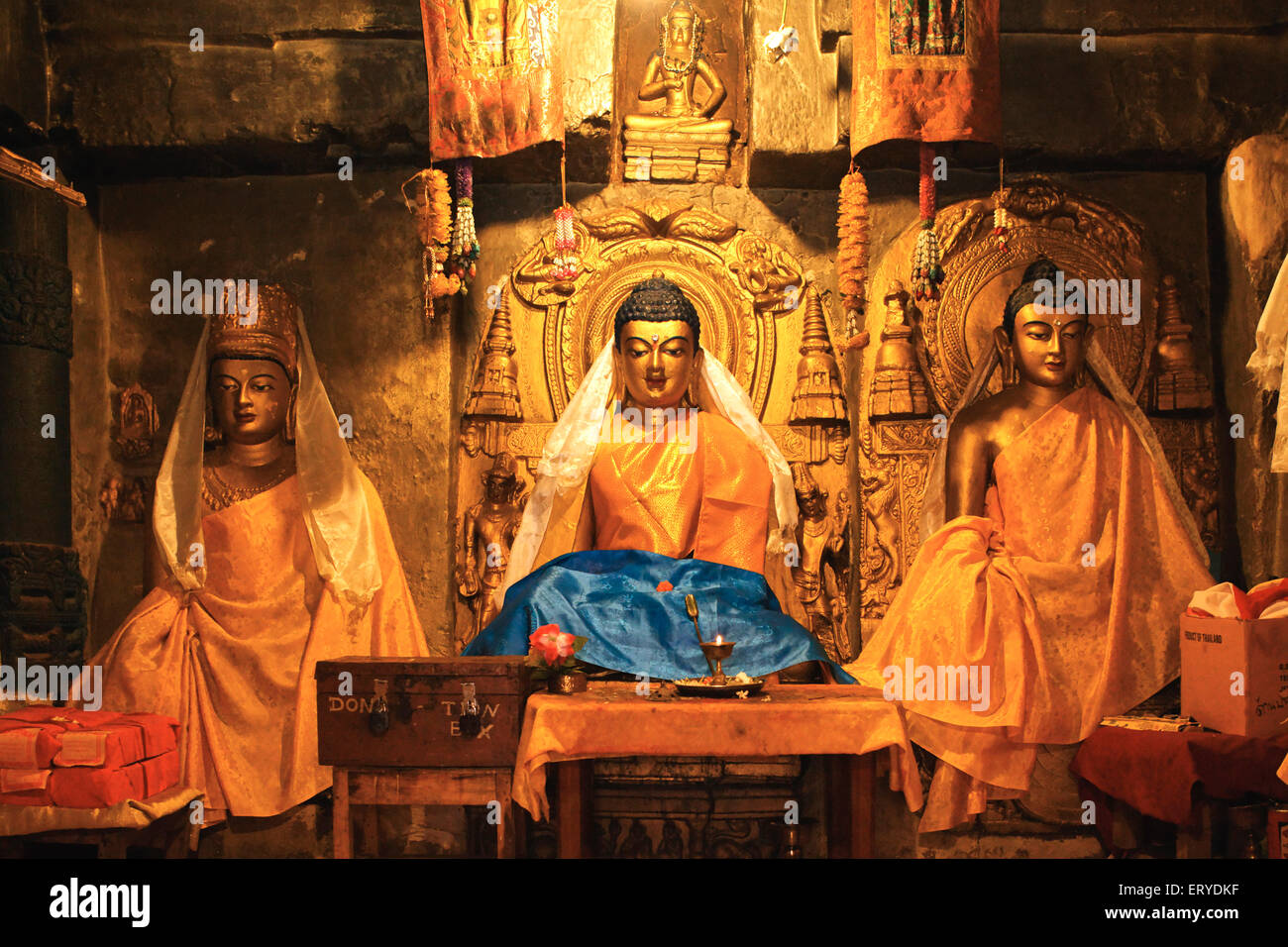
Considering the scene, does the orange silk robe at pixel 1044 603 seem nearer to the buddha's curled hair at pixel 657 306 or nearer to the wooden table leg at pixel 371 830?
the buddha's curled hair at pixel 657 306

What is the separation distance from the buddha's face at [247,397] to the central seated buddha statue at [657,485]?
1.33 meters

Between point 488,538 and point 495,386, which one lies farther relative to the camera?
point 495,386

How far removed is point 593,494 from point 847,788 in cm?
203

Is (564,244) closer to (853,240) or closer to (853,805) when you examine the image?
(853,240)

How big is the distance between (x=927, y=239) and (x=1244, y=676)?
7.74ft

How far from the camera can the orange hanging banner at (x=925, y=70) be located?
234 inches

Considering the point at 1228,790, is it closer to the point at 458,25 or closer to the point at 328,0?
the point at 458,25

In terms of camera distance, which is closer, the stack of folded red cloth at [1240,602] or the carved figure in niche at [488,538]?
the stack of folded red cloth at [1240,602]

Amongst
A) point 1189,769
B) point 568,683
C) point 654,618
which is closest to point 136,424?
point 654,618

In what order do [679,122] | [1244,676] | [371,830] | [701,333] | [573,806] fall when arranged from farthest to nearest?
[679,122] → [701,333] → [371,830] → [1244,676] → [573,806]

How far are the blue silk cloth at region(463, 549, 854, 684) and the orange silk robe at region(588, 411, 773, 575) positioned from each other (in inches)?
10.6

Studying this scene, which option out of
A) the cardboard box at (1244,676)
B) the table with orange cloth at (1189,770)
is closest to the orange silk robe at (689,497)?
→ the table with orange cloth at (1189,770)

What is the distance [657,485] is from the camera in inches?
241

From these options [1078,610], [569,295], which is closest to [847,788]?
[1078,610]
